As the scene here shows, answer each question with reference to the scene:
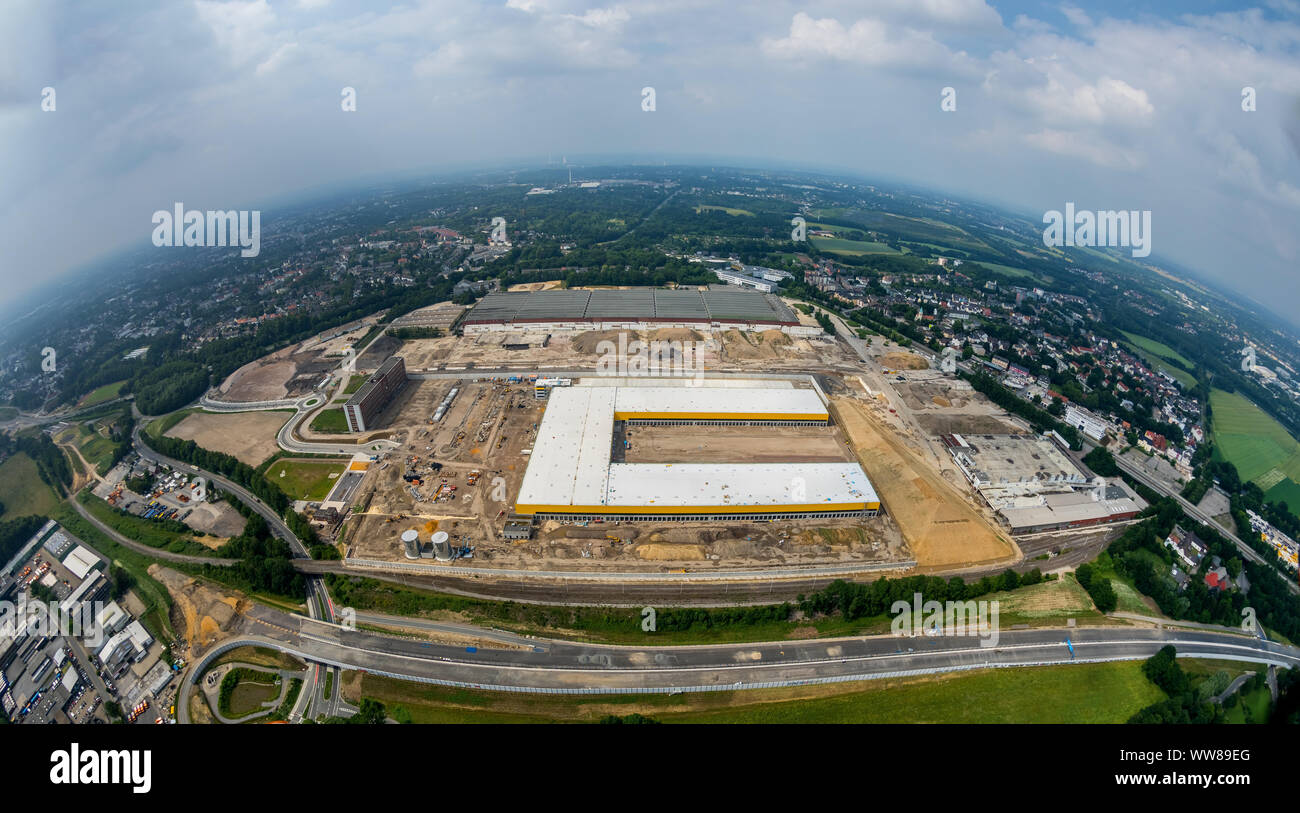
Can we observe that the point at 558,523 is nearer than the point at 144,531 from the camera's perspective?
Yes

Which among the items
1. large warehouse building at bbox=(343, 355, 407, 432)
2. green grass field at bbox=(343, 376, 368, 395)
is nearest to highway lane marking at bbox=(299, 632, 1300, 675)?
large warehouse building at bbox=(343, 355, 407, 432)

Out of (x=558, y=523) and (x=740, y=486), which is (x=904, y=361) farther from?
(x=558, y=523)

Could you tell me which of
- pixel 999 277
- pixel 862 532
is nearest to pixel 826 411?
pixel 862 532

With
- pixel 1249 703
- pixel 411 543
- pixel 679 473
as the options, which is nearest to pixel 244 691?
pixel 411 543

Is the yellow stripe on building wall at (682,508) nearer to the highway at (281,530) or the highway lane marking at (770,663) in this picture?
the highway lane marking at (770,663)

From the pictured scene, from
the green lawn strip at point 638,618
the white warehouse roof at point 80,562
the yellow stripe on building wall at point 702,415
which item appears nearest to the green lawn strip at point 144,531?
the white warehouse roof at point 80,562

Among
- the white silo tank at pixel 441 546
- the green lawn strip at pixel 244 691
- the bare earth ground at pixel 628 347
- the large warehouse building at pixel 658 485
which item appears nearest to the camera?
the green lawn strip at pixel 244 691
